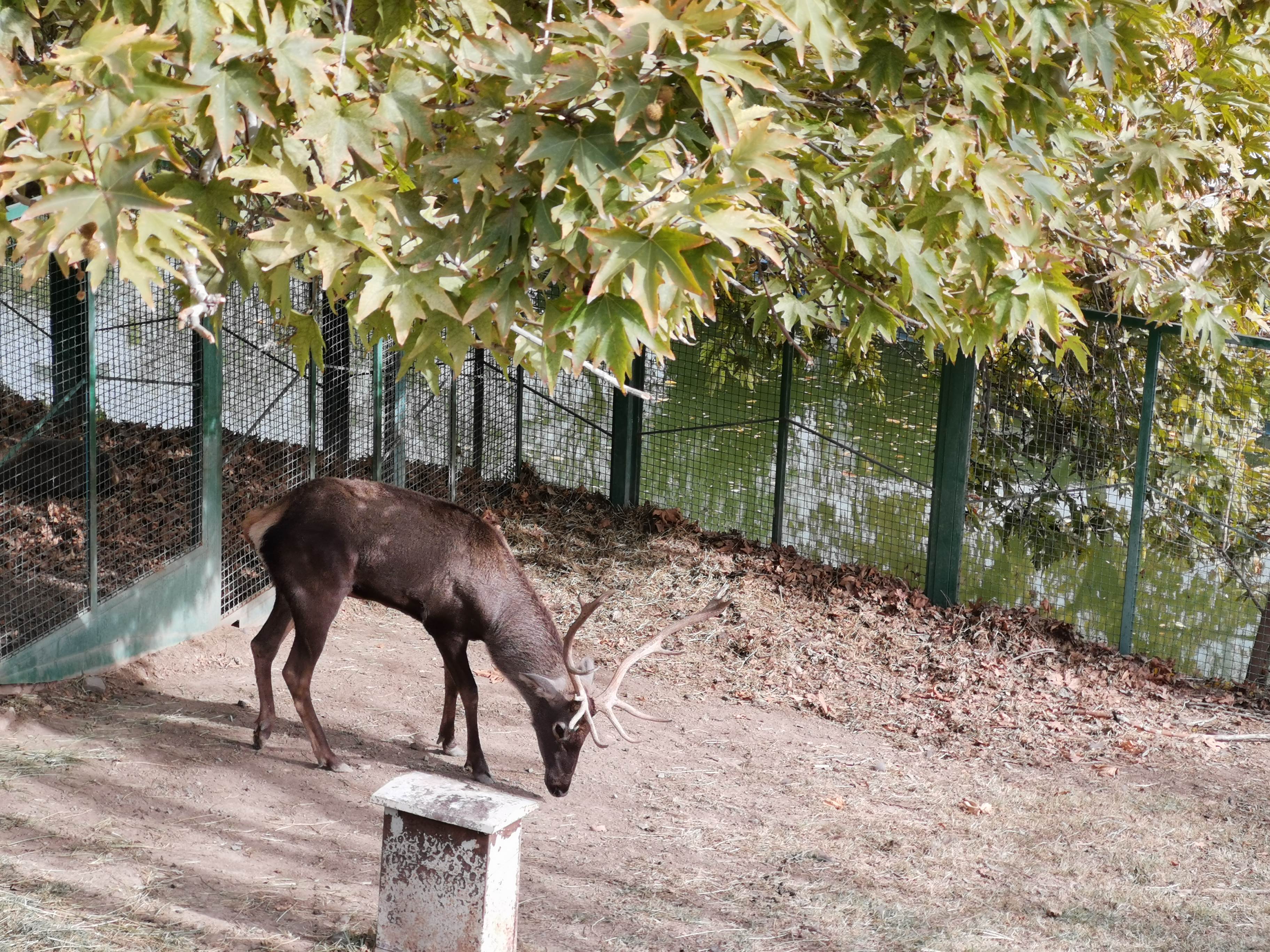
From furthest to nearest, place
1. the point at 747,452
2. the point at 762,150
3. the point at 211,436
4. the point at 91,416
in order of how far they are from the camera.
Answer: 1. the point at 747,452
2. the point at 211,436
3. the point at 91,416
4. the point at 762,150

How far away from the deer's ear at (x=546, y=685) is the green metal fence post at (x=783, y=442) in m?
3.64

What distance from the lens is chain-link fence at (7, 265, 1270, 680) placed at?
7.57 metres

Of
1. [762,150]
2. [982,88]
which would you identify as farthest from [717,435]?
[762,150]

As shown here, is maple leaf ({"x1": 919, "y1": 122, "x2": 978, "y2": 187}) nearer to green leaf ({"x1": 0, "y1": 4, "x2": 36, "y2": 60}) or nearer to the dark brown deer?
the dark brown deer

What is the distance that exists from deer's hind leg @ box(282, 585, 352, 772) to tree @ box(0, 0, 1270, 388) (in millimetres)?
2065

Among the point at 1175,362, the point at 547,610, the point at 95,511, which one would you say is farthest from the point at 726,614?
the point at 95,511

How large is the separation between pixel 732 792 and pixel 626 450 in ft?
14.2

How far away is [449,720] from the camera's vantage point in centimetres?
716

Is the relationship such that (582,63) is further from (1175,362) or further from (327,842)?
(1175,362)

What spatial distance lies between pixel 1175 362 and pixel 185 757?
257 inches

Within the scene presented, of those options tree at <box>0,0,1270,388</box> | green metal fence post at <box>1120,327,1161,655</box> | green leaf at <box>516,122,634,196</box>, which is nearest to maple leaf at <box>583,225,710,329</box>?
tree at <box>0,0,1270,388</box>

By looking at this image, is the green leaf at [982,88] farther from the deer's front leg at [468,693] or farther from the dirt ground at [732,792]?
the deer's front leg at [468,693]

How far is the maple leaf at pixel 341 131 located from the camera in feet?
11.9

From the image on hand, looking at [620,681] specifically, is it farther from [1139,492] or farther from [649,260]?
[1139,492]
